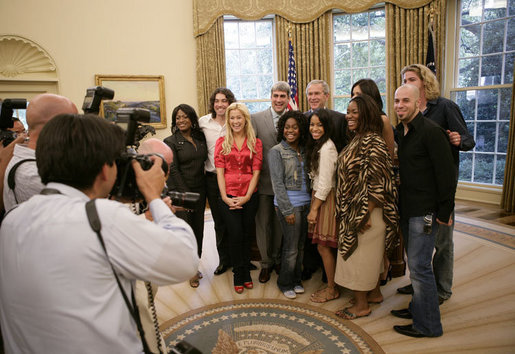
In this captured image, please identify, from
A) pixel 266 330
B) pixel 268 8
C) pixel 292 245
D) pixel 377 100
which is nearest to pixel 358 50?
pixel 268 8

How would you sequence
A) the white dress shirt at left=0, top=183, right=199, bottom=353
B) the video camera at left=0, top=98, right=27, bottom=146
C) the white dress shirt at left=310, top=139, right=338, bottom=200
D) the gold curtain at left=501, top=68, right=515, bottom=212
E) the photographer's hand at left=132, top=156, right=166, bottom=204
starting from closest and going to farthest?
the white dress shirt at left=0, top=183, right=199, bottom=353, the photographer's hand at left=132, top=156, right=166, bottom=204, the video camera at left=0, top=98, right=27, bottom=146, the white dress shirt at left=310, top=139, right=338, bottom=200, the gold curtain at left=501, top=68, right=515, bottom=212

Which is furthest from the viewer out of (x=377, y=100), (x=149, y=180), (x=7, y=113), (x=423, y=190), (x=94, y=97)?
(x=377, y=100)

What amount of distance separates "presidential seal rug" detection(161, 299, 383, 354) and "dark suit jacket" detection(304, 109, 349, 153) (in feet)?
4.11

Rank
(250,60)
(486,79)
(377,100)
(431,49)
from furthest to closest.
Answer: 1. (250,60)
2. (431,49)
3. (486,79)
4. (377,100)

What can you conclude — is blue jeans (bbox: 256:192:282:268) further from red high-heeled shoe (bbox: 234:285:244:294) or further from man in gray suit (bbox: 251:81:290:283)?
red high-heeled shoe (bbox: 234:285:244:294)

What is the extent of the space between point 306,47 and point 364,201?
15.6 ft

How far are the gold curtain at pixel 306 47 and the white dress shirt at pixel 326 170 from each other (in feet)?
12.9

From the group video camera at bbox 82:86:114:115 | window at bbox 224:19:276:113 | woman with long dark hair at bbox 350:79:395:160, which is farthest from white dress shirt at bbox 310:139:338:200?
window at bbox 224:19:276:113

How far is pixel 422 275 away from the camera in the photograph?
213 centimetres

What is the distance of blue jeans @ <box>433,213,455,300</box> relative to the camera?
2510 mm

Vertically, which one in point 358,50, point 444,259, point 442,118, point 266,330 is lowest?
point 266,330

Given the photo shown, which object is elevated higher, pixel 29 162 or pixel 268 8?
pixel 268 8

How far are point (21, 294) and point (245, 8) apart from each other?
6.20 metres

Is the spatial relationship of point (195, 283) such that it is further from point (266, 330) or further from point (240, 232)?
point (266, 330)
